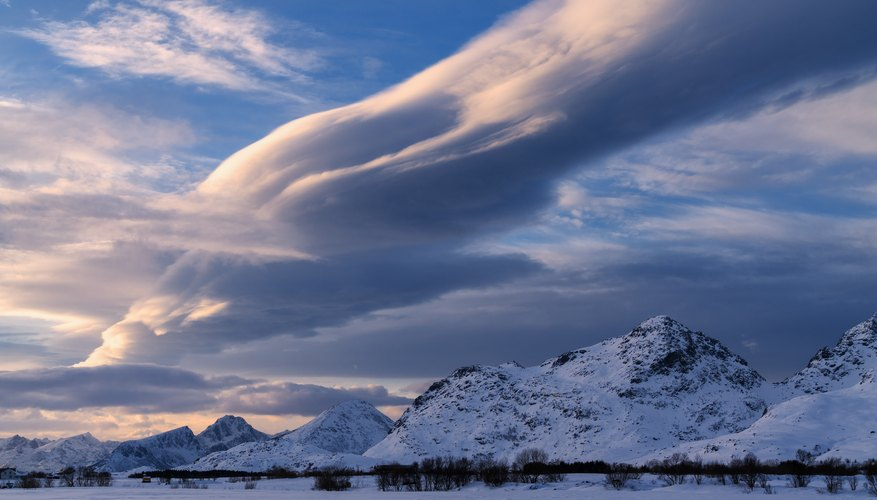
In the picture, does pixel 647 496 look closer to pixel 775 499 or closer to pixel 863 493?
pixel 775 499

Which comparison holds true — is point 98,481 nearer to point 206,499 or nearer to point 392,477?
point 392,477

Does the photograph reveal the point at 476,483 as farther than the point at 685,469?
No

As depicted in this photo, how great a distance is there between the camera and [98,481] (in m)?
199

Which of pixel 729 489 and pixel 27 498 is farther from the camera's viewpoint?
pixel 729 489

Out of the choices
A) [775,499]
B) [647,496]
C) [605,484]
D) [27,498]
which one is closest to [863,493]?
[775,499]

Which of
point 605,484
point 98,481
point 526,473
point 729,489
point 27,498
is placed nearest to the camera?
point 27,498

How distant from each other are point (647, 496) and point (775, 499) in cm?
1655

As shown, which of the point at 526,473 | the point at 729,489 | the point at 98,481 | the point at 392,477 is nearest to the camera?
the point at 729,489

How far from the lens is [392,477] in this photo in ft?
523

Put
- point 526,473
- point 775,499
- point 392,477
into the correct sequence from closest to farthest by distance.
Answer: point 775,499 < point 392,477 < point 526,473

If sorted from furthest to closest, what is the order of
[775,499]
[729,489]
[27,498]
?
1. [729,489]
2. [27,498]
3. [775,499]

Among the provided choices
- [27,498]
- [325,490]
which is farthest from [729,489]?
[27,498]

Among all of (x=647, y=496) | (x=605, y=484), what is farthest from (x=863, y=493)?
(x=605, y=484)

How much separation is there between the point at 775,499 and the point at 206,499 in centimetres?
7174
